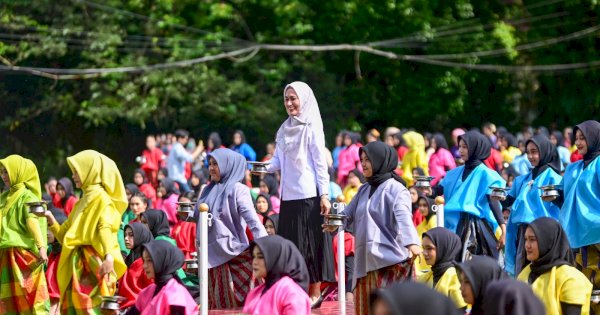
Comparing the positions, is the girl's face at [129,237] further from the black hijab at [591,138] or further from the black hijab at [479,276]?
the black hijab at [479,276]

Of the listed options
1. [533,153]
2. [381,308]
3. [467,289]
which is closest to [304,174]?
[533,153]

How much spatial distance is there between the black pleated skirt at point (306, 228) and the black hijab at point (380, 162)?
1.33 meters

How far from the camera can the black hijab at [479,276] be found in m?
7.90

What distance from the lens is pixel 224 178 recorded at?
41.4ft

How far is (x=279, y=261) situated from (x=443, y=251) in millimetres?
1659

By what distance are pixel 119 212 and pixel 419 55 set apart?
21.4 metres

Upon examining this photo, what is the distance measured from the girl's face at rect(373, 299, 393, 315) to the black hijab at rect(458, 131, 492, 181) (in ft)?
24.3

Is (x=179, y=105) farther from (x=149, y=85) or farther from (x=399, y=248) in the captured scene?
(x=399, y=248)

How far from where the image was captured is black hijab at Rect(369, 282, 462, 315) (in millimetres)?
5773

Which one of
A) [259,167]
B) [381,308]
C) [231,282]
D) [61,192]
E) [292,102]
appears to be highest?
[292,102]

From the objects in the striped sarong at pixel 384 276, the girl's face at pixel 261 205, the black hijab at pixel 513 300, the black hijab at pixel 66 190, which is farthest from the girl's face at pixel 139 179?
the black hijab at pixel 513 300

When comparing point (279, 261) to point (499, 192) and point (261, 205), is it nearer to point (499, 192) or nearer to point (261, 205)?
point (499, 192)

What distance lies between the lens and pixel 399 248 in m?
10.9

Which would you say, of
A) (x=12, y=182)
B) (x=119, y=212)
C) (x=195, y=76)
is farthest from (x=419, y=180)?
(x=195, y=76)
